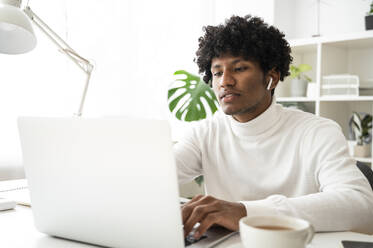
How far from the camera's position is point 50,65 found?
227 cm

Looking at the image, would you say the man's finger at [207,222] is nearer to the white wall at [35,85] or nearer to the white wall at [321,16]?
the white wall at [35,85]

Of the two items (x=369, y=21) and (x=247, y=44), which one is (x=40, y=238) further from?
(x=369, y=21)

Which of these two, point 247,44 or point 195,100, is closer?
point 247,44

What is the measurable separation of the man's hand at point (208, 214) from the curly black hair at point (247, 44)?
2.29 feet

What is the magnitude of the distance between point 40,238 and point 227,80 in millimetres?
772

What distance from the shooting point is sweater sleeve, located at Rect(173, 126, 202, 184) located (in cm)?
147

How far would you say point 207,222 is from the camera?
0.82m

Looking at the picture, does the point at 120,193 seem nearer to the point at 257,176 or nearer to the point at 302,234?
the point at 302,234

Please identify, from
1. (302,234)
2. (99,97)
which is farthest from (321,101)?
(302,234)

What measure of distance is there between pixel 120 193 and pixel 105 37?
6.58 feet

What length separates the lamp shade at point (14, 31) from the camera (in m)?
1.11

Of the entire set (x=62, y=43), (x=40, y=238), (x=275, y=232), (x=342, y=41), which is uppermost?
(x=342, y=41)

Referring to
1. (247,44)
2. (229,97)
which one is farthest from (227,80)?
(247,44)

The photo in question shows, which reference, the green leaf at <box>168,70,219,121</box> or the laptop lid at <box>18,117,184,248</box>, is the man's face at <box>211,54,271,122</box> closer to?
the laptop lid at <box>18,117,184,248</box>
